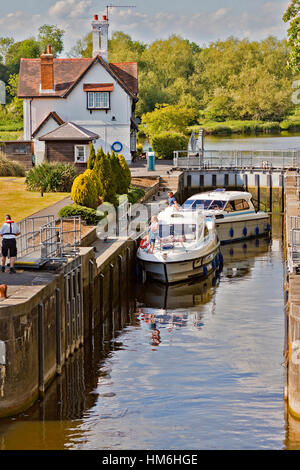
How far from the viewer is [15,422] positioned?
19500 millimetres

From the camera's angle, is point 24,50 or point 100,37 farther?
point 24,50

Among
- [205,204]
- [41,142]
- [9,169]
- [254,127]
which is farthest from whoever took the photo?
[254,127]

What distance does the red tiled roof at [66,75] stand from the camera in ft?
199

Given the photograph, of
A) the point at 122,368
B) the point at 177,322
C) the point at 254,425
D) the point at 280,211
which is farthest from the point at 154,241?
the point at 280,211

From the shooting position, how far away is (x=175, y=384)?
75.2ft

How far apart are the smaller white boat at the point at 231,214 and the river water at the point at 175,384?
11.4m

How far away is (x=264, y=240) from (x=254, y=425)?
28.0m

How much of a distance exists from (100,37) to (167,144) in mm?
9825

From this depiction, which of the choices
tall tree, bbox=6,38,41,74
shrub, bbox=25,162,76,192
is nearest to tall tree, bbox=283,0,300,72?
shrub, bbox=25,162,76,192

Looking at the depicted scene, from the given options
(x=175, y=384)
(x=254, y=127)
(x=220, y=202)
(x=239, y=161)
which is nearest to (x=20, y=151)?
(x=239, y=161)

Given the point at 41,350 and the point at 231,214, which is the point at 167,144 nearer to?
the point at 231,214

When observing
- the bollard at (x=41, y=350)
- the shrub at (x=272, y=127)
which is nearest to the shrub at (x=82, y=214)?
the bollard at (x=41, y=350)

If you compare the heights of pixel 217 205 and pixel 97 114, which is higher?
pixel 97 114

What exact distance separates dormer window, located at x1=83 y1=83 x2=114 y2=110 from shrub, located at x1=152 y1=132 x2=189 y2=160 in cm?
598
